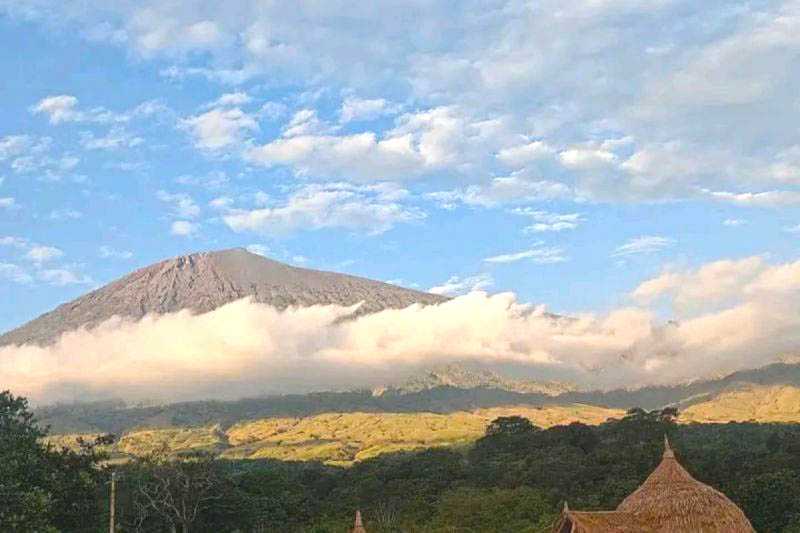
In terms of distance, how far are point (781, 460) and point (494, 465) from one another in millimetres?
20906

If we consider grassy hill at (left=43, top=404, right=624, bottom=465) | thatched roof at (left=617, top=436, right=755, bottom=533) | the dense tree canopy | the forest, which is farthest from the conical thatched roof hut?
grassy hill at (left=43, top=404, right=624, bottom=465)

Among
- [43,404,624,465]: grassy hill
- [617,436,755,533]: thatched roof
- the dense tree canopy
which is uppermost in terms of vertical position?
the dense tree canopy

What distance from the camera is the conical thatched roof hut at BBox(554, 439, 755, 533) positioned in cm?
2541

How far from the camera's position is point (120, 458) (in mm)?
127875

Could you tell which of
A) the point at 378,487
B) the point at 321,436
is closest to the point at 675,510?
the point at 378,487

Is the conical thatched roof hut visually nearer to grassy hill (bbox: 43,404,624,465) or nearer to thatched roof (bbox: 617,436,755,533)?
thatched roof (bbox: 617,436,755,533)

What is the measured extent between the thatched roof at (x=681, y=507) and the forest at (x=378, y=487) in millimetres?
10617

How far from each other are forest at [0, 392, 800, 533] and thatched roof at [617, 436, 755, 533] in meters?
10.6

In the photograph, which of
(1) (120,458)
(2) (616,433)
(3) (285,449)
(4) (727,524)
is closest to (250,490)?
(2) (616,433)

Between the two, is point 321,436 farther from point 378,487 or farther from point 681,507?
point 681,507

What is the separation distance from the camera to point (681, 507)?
85.9ft

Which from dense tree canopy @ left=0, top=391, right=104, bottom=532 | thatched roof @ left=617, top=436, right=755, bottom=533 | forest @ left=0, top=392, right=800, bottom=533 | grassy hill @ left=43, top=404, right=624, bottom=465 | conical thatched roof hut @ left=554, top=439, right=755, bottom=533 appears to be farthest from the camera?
grassy hill @ left=43, top=404, right=624, bottom=465

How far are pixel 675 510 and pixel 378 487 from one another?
3399 cm

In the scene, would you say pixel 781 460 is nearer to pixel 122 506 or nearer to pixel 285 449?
pixel 122 506
